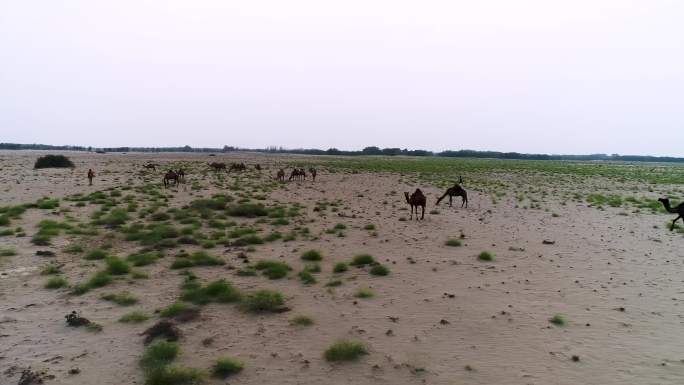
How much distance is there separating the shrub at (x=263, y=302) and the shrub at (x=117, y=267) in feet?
12.0

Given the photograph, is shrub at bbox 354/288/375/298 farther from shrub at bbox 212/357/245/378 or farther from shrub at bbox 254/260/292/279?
shrub at bbox 212/357/245/378

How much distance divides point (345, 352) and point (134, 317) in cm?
401

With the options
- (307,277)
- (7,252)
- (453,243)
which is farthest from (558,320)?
(7,252)

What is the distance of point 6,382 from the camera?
19.0 ft

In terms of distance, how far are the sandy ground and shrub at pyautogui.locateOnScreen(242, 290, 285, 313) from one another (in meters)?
0.26

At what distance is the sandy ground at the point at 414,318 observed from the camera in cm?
622

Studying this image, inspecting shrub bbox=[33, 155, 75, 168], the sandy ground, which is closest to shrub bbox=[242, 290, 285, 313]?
the sandy ground

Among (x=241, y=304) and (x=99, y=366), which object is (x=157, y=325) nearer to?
(x=99, y=366)

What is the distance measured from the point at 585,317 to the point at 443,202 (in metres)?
17.2

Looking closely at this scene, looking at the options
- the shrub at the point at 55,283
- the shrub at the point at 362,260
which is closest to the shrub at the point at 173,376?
the shrub at the point at 55,283

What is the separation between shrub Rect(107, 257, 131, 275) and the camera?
1044 centimetres

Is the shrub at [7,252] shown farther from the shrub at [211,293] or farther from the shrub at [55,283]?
the shrub at [211,293]

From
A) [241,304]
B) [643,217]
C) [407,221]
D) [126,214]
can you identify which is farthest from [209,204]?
[643,217]

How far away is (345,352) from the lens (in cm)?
660
